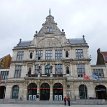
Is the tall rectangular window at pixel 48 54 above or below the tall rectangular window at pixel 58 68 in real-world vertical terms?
above

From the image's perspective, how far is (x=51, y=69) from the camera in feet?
155

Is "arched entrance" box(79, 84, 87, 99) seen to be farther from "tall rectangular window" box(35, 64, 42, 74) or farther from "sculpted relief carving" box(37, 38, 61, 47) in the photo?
"sculpted relief carving" box(37, 38, 61, 47)

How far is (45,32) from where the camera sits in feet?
168

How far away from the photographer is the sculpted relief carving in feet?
163

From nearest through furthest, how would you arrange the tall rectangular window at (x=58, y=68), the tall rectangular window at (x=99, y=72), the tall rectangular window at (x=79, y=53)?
the tall rectangular window at (x=58, y=68)
the tall rectangular window at (x=99, y=72)
the tall rectangular window at (x=79, y=53)

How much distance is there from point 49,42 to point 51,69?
294 inches

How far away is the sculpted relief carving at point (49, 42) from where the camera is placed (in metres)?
49.7

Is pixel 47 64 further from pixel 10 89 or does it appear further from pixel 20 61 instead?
pixel 10 89

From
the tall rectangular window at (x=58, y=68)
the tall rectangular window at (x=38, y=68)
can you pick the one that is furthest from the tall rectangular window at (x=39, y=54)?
the tall rectangular window at (x=58, y=68)

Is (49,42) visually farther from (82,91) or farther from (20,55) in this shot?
(82,91)

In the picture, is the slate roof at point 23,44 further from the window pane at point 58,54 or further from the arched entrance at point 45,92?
the arched entrance at point 45,92

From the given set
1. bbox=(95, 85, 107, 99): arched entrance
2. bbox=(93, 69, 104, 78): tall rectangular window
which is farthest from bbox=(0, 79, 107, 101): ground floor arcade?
bbox=(93, 69, 104, 78): tall rectangular window

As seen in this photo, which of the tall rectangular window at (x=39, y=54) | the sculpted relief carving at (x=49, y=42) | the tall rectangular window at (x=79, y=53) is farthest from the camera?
the sculpted relief carving at (x=49, y=42)

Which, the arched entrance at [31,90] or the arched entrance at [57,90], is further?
the arched entrance at [31,90]
